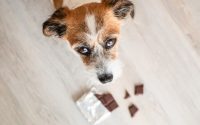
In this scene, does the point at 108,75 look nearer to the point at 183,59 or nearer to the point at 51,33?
the point at 51,33

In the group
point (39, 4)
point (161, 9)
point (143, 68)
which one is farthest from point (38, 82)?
point (161, 9)

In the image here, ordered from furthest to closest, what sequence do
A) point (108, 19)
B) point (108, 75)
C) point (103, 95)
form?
point (103, 95)
point (108, 75)
point (108, 19)

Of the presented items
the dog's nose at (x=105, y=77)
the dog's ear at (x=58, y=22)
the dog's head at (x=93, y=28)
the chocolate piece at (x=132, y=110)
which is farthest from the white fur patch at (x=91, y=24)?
the chocolate piece at (x=132, y=110)

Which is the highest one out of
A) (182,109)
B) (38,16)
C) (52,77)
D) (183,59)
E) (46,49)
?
(38,16)

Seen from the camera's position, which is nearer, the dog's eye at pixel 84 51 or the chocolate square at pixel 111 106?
the dog's eye at pixel 84 51

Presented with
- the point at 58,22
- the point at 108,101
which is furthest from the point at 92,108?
the point at 58,22

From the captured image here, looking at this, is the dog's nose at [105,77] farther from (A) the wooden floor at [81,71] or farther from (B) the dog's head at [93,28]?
(A) the wooden floor at [81,71]

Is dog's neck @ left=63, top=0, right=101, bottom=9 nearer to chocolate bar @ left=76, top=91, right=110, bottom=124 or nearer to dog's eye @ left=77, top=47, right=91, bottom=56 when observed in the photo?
dog's eye @ left=77, top=47, right=91, bottom=56
